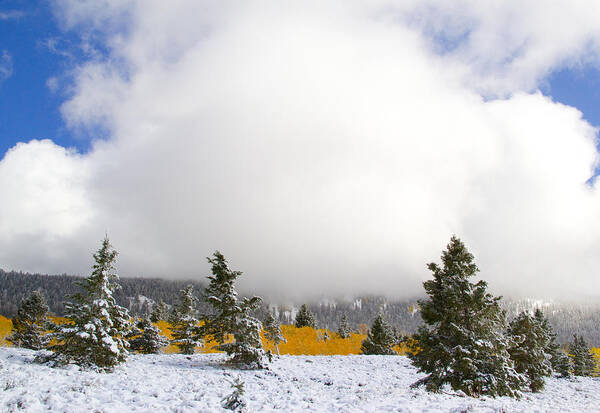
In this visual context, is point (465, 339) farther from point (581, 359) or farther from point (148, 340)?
point (581, 359)

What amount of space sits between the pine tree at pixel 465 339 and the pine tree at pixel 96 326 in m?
17.9

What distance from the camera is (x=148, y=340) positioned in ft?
135

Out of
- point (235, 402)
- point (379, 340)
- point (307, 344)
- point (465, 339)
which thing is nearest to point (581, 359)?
point (379, 340)

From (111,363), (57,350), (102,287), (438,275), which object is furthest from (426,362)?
(57,350)

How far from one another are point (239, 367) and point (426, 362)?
47.5 ft

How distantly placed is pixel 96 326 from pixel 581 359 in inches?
3232

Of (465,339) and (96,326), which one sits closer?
(465,339)

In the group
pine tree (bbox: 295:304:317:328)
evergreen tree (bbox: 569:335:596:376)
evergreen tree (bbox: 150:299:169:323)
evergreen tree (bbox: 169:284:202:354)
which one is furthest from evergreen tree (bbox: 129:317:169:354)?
evergreen tree (bbox: 569:335:596:376)

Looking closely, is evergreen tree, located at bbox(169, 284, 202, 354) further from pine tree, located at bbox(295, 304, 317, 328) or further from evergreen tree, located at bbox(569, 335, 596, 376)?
evergreen tree, located at bbox(569, 335, 596, 376)

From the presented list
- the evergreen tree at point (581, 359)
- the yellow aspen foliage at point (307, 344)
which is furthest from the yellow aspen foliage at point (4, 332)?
the evergreen tree at point (581, 359)

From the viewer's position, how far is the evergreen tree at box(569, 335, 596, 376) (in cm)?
6388

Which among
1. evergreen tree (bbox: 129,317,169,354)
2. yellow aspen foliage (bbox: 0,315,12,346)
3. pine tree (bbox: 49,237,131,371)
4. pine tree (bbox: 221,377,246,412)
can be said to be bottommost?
yellow aspen foliage (bbox: 0,315,12,346)

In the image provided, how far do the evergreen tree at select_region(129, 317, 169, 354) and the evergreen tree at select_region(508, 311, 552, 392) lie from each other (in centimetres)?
3817

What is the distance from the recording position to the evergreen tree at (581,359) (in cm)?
6388
